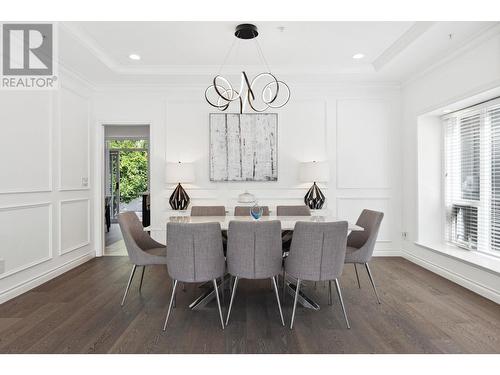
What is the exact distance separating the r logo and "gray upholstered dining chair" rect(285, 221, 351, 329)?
3.13 meters

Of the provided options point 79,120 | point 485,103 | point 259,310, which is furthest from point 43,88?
point 485,103

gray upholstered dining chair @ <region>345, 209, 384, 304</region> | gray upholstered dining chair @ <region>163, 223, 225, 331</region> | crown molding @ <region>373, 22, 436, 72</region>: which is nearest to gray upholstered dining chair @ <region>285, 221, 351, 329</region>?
gray upholstered dining chair @ <region>345, 209, 384, 304</region>

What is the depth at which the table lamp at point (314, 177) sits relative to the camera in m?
4.08

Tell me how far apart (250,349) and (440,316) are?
65.0 inches

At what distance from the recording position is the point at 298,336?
7.02 ft

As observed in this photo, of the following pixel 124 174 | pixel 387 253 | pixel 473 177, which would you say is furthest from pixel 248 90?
pixel 124 174

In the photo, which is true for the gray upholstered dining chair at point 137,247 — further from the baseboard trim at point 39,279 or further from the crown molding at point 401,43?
the crown molding at point 401,43

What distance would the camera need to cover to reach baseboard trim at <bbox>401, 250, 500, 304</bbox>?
2790 millimetres

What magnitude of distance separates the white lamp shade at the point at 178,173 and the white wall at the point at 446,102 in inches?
125

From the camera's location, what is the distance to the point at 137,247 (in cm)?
266

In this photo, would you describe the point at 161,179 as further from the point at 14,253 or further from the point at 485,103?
the point at 485,103

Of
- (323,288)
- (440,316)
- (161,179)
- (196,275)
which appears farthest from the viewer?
(161,179)

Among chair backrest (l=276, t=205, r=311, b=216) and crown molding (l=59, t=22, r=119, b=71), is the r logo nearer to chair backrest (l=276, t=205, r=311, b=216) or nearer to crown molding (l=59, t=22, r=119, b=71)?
crown molding (l=59, t=22, r=119, b=71)

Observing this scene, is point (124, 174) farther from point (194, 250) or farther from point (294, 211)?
point (194, 250)
